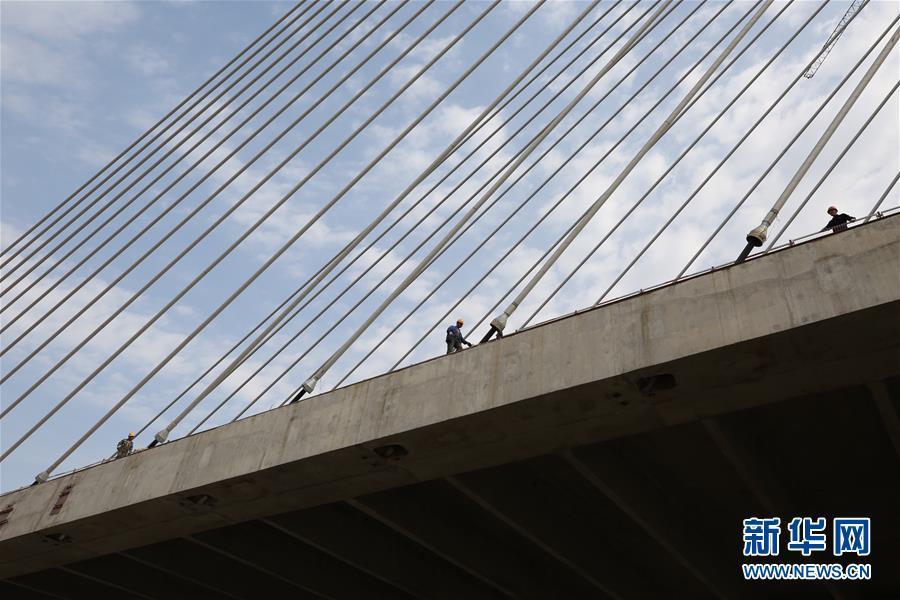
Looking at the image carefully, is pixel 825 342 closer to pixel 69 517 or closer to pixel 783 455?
pixel 783 455

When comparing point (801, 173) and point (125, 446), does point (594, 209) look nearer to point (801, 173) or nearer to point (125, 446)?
point (801, 173)

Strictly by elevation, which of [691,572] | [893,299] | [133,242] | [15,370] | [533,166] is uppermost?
[533,166]

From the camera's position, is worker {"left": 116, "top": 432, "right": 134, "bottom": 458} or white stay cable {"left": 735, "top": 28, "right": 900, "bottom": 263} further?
worker {"left": 116, "top": 432, "right": 134, "bottom": 458}

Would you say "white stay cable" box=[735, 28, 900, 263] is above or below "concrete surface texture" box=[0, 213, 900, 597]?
above

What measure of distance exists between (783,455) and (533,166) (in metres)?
6.82

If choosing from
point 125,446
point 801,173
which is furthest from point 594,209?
point 125,446

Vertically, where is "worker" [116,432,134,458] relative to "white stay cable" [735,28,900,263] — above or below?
below

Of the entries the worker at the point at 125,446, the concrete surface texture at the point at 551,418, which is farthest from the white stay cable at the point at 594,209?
the worker at the point at 125,446

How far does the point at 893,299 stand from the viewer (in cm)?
772

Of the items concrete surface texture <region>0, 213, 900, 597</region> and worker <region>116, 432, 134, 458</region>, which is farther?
worker <region>116, 432, 134, 458</region>

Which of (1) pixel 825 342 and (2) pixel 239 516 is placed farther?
(2) pixel 239 516

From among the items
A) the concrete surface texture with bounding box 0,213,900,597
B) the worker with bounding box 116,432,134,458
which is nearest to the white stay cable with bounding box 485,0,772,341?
the concrete surface texture with bounding box 0,213,900,597

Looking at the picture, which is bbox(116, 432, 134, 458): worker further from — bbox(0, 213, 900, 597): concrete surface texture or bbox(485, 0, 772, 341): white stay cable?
bbox(485, 0, 772, 341): white stay cable

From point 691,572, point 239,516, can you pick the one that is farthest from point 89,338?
point 691,572
